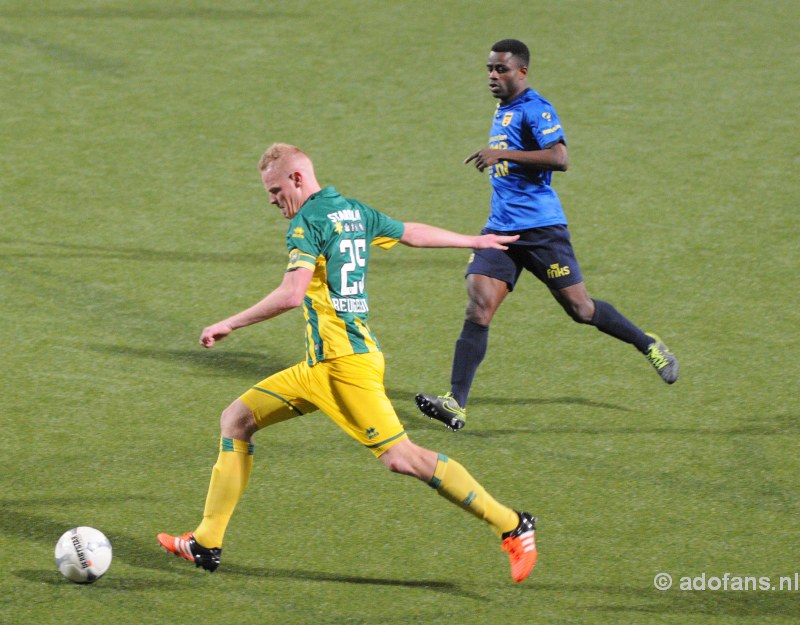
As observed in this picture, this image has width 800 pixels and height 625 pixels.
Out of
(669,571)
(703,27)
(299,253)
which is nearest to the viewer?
(299,253)

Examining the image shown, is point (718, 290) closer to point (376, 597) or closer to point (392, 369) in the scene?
point (392, 369)

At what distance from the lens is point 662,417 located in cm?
805

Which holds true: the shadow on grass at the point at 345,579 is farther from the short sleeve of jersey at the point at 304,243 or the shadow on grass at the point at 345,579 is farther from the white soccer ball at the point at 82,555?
the short sleeve of jersey at the point at 304,243

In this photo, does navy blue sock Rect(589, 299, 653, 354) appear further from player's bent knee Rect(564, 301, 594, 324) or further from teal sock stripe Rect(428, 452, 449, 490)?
teal sock stripe Rect(428, 452, 449, 490)

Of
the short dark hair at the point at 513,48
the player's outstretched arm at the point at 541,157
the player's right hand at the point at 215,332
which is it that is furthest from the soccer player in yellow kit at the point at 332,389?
the short dark hair at the point at 513,48

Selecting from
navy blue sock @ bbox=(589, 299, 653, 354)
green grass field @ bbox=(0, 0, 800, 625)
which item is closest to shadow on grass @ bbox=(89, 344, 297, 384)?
green grass field @ bbox=(0, 0, 800, 625)

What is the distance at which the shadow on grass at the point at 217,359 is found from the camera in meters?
8.76

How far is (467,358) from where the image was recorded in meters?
7.85

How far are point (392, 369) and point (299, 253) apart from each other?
10.0 ft

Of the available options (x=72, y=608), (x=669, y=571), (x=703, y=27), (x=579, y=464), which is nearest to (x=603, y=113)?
(x=703, y=27)

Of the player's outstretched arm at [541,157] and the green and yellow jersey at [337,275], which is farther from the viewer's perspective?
the player's outstretched arm at [541,157]

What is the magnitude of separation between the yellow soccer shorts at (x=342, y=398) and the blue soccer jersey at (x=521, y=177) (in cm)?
212

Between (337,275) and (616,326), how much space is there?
2.73m

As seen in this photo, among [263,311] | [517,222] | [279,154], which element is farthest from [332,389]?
[517,222]
